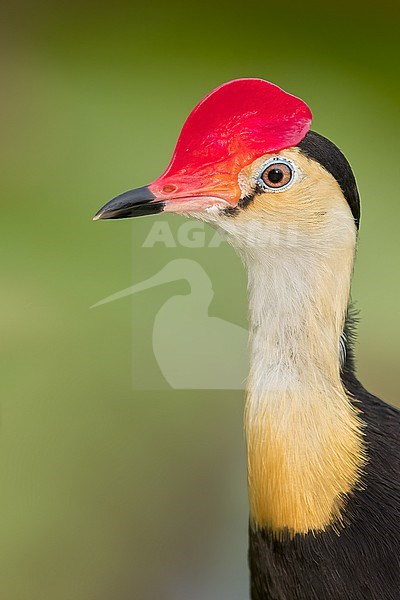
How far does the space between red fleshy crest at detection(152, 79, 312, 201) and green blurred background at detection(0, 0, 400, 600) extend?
115 cm

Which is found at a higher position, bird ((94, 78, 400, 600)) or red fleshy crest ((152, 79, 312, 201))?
red fleshy crest ((152, 79, 312, 201))

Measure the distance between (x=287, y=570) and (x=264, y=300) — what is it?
354mm

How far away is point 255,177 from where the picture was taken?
107 centimetres

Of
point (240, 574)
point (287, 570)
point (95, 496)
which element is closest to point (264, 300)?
point (287, 570)

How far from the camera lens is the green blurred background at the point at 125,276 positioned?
2023mm

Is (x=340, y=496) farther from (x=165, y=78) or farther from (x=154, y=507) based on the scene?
(x=165, y=78)

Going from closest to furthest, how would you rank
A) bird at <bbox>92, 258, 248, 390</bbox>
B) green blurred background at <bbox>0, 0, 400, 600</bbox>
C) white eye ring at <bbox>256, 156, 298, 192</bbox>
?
white eye ring at <bbox>256, 156, 298, 192</bbox>
green blurred background at <bbox>0, 0, 400, 600</bbox>
bird at <bbox>92, 258, 248, 390</bbox>

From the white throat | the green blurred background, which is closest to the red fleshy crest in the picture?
the white throat

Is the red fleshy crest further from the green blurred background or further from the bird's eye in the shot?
the green blurred background

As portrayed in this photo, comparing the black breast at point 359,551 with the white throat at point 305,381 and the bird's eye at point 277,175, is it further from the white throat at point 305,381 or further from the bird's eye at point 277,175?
the bird's eye at point 277,175

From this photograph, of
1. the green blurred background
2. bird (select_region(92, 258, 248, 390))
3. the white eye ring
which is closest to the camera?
the white eye ring

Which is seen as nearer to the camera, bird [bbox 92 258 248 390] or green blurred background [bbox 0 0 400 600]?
green blurred background [bbox 0 0 400 600]

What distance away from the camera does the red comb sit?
1.07 metres

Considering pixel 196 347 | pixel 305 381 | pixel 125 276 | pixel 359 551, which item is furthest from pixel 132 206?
pixel 125 276
